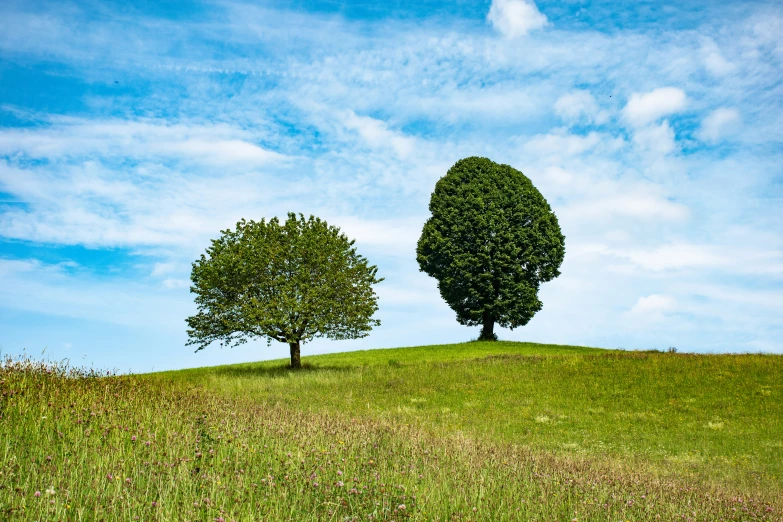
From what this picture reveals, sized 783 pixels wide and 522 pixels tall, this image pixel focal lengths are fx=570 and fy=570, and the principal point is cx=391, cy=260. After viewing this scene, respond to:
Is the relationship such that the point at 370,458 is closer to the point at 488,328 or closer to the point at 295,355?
the point at 295,355

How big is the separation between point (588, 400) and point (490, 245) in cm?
1920

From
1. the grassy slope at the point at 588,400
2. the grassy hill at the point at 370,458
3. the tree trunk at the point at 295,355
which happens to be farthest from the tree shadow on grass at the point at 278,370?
the grassy hill at the point at 370,458

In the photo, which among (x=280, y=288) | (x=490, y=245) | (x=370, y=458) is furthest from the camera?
(x=490, y=245)

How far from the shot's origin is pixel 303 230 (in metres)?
33.4

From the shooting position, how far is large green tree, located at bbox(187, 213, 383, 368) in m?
31.1

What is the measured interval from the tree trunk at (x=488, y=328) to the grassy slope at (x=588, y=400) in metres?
8.57

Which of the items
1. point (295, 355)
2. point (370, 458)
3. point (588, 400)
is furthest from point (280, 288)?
point (370, 458)

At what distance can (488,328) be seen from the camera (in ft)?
149

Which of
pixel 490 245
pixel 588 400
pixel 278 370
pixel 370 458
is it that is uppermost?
pixel 490 245

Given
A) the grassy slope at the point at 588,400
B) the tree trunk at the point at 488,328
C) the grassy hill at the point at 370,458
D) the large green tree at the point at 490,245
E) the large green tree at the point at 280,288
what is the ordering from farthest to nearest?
the tree trunk at the point at 488,328 → the large green tree at the point at 490,245 → the large green tree at the point at 280,288 → the grassy slope at the point at 588,400 → the grassy hill at the point at 370,458

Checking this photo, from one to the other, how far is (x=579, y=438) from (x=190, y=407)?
13321mm

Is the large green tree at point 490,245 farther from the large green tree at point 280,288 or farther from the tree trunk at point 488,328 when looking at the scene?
the large green tree at point 280,288

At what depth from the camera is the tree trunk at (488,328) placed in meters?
45.2

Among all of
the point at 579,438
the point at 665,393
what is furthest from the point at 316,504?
the point at 665,393
